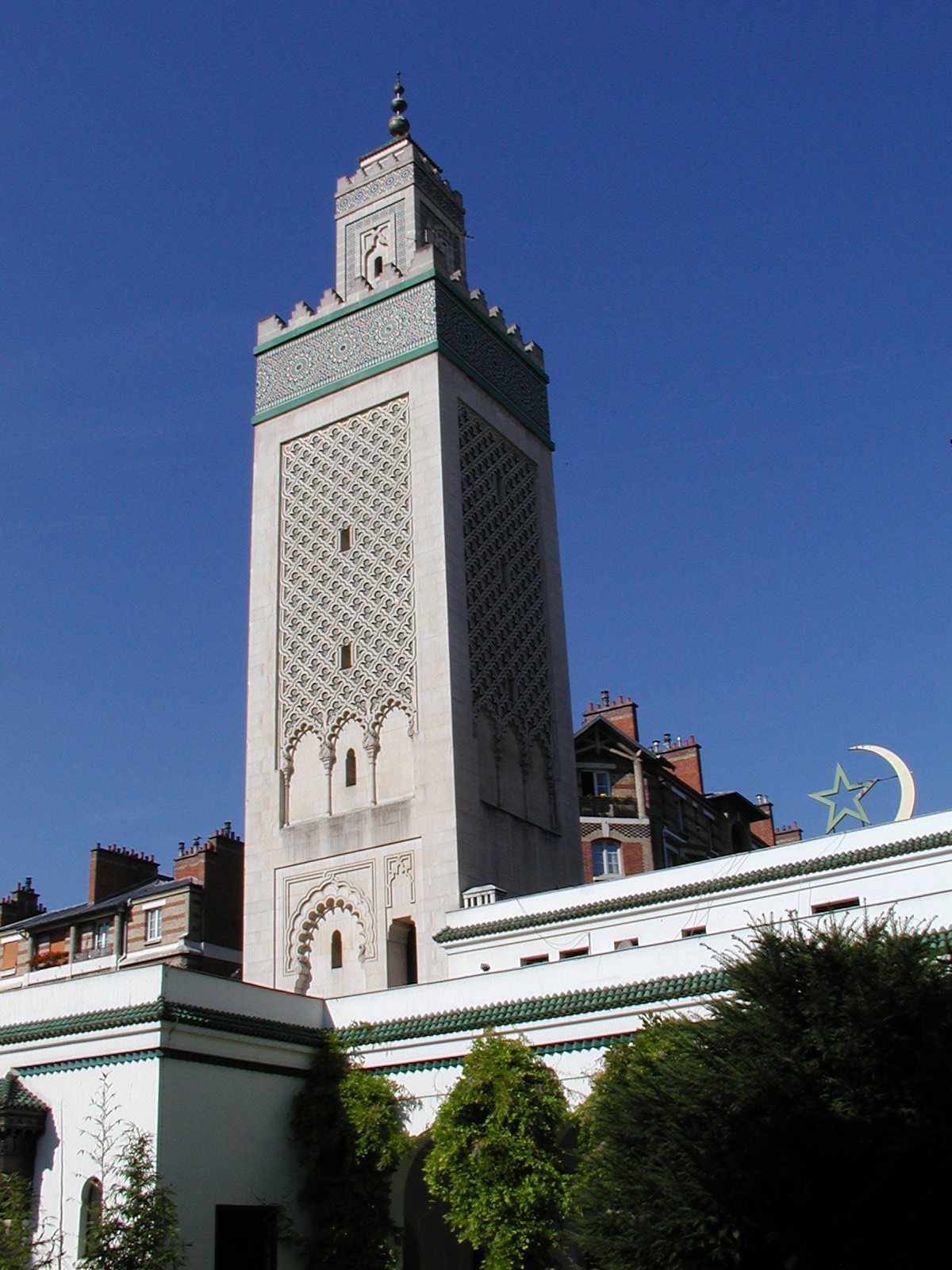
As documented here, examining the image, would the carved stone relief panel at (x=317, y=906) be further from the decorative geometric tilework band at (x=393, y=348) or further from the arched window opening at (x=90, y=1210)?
the decorative geometric tilework band at (x=393, y=348)

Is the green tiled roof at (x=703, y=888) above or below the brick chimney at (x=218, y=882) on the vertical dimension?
below

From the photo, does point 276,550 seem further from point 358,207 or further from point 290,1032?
point 290,1032

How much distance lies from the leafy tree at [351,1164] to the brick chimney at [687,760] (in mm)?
24948

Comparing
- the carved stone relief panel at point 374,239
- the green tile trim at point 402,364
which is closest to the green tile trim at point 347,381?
the green tile trim at point 402,364

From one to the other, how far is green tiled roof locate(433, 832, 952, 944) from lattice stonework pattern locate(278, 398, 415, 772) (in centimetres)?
405

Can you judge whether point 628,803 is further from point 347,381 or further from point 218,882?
point 347,381

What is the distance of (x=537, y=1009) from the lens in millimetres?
16391

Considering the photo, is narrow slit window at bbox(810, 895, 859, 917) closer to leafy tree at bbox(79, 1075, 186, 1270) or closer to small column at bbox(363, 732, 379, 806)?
small column at bbox(363, 732, 379, 806)

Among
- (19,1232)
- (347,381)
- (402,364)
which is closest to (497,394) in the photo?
(402,364)

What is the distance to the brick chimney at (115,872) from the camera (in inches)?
1382

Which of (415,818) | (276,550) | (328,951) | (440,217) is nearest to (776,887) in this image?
(415,818)

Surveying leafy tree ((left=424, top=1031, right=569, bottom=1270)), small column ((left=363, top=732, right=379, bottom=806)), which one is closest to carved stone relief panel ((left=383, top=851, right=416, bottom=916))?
small column ((left=363, top=732, right=379, bottom=806))

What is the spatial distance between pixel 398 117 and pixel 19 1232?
74.8 feet

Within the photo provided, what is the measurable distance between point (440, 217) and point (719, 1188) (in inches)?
842
